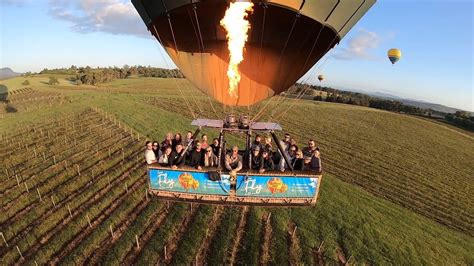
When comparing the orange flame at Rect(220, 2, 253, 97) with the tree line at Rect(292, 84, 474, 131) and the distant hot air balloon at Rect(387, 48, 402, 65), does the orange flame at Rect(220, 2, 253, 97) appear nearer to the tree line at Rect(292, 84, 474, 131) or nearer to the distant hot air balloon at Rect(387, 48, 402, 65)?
the distant hot air balloon at Rect(387, 48, 402, 65)

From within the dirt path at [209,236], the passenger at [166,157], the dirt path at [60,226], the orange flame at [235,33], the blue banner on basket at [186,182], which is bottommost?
the dirt path at [60,226]

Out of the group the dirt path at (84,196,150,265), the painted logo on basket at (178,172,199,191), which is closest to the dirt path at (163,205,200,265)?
the dirt path at (84,196,150,265)

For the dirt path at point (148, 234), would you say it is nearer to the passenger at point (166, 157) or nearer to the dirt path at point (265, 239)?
the passenger at point (166, 157)

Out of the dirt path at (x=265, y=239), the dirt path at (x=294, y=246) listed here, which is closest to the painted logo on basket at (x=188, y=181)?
the dirt path at (x=265, y=239)

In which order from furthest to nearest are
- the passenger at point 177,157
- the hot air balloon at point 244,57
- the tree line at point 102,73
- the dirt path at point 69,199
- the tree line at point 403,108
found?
the tree line at point 102,73
the tree line at point 403,108
the dirt path at point 69,199
the passenger at point 177,157
the hot air balloon at point 244,57

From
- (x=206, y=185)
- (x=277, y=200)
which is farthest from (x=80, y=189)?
(x=277, y=200)

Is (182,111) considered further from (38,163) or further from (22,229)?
(22,229)

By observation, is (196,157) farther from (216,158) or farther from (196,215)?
(196,215)
